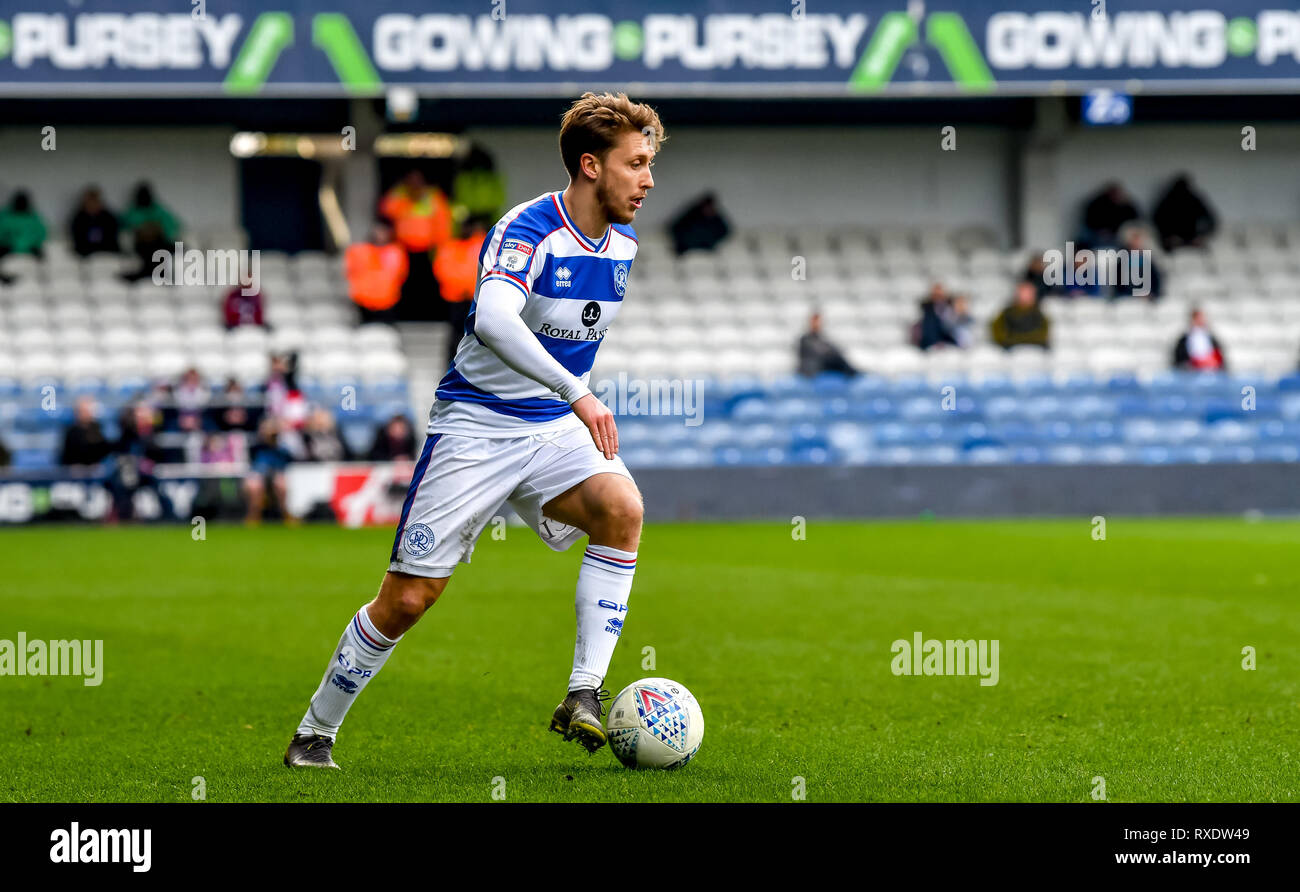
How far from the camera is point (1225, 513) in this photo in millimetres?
20406

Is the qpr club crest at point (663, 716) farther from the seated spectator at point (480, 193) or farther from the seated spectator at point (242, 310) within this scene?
the seated spectator at point (480, 193)

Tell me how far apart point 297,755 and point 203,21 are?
54.7 feet

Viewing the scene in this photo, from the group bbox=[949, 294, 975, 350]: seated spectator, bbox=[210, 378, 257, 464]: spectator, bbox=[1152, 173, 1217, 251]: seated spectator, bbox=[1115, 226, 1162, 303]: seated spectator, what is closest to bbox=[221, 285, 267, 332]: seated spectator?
bbox=[210, 378, 257, 464]: spectator

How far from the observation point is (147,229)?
22.9m

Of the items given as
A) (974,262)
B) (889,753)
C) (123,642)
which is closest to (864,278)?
(974,262)

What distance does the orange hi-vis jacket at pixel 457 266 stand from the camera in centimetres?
2208

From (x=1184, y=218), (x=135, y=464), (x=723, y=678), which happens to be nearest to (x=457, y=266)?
(x=135, y=464)

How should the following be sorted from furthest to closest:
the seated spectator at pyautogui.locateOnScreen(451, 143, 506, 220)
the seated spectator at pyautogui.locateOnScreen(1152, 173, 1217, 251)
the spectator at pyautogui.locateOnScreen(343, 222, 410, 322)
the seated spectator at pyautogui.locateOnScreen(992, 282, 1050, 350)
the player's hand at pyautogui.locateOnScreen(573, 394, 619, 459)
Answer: the seated spectator at pyautogui.locateOnScreen(1152, 173, 1217, 251), the seated spectator at pyautogui.locateOnScreen(451, 143, 506, 220), the seated spectator at pyautogui.locateOnScreen(992, 282, 1050, 350), the spectator at pyautogui.locateOnScreen(343, 222, 410, 322), the player's hand at pyautogui.locateOnScreen(573, 394, 619, 459)

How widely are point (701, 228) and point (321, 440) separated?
24.2 feet

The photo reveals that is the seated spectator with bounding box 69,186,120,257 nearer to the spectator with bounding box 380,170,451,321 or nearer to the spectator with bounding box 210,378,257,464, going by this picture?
the spectator with bounding box 380,170,451,321

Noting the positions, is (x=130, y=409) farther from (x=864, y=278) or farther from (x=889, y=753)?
(x=889, y=753)

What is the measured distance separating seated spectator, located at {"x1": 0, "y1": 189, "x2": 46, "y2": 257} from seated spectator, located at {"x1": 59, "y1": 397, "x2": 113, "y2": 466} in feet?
15.5

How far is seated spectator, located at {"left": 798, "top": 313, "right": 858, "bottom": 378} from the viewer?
72.6 feet

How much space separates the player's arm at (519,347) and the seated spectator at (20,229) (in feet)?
64.4
